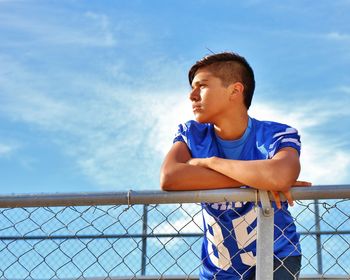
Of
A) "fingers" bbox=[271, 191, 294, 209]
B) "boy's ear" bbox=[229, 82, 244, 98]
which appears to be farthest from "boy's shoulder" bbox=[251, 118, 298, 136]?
"fingers" bbox=[271, 191, 294, 209]

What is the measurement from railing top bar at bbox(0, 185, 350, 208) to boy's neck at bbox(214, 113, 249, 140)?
486 millimetres

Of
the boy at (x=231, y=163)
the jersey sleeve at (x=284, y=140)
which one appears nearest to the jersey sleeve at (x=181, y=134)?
the boy at (x=231, y=163)

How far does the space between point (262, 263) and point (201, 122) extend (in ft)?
2.44

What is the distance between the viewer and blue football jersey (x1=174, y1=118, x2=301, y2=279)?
2.71 meters

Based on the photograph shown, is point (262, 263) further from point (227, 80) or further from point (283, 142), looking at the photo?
point (227, 80)

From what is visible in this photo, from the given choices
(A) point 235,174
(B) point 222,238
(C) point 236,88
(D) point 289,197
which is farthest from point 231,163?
(C) point 236,88

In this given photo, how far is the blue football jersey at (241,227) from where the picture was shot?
8.88ft

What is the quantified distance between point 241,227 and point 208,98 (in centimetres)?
61

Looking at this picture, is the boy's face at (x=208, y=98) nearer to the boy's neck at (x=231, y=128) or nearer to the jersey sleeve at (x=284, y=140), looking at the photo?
the boy's neck at (x=231, y=128)

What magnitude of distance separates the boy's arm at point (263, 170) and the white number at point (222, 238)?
0.21 m

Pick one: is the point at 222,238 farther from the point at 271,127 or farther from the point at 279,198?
the point at 271,127

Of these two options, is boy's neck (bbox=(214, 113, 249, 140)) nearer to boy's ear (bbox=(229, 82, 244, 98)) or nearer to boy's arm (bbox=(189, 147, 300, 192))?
boy's ear (bbox=(229, 82, 244, 98))

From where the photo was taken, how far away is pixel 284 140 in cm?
279

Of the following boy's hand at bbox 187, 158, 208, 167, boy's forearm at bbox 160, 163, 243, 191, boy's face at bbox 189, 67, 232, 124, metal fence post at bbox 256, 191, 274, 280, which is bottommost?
metal fence post at bbox 256, 191, 274, 280
